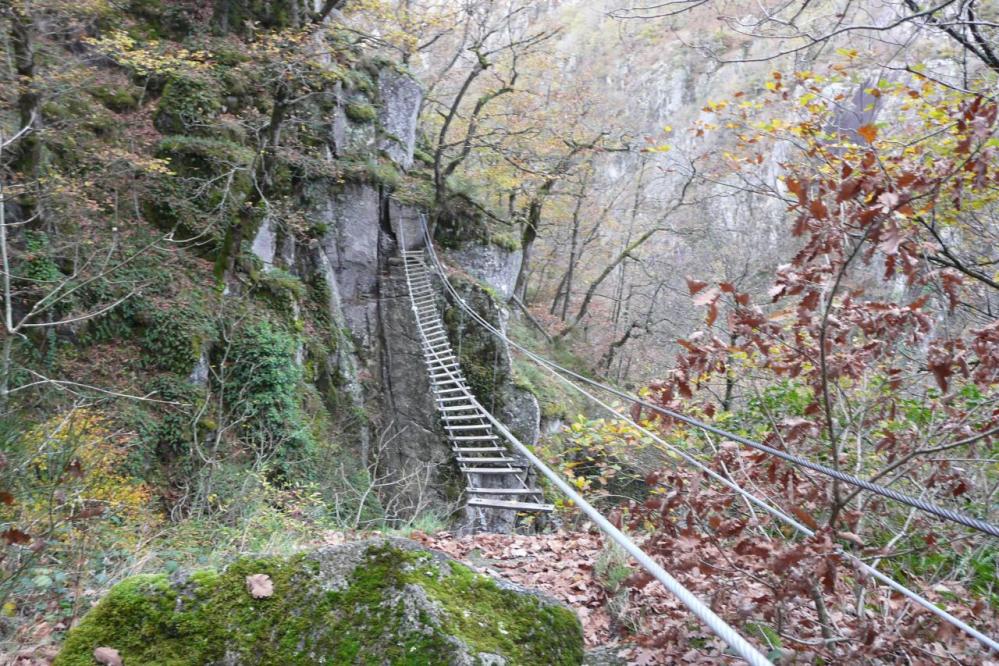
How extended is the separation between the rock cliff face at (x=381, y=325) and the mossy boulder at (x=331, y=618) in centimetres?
785

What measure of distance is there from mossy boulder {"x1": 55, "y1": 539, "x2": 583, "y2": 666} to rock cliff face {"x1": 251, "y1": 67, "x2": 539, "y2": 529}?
7.85 metres

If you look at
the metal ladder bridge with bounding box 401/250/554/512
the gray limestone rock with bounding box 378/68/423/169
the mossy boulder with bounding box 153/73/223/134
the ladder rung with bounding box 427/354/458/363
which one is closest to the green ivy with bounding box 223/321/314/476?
the metal ladder bridge with bounding box 401/250/554/512

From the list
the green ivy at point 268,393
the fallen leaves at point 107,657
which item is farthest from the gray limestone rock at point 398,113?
the fallen leaves at point 107,657

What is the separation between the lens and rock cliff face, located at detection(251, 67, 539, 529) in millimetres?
9961

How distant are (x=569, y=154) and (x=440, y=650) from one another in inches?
Result: 516

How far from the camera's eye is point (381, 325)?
1158 centimetres

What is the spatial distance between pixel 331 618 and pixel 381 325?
10341 mm

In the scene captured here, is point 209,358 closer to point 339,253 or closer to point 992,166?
point 339,253

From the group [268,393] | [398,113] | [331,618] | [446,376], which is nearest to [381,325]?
[446,376]

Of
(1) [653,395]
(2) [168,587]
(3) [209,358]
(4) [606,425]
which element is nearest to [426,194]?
(3) [209,358]

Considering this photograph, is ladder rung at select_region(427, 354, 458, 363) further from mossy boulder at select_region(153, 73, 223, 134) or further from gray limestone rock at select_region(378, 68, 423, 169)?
gray limestone rock at select_region(378, 68, 423, 169)

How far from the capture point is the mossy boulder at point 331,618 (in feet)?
4.64

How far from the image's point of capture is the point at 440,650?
54.9 inches

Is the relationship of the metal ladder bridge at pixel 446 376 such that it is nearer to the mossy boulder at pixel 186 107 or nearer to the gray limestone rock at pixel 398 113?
the gray limestone rock at pixel 398 113
